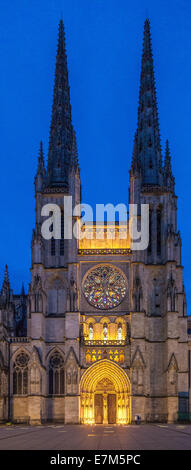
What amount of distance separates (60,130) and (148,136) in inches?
357

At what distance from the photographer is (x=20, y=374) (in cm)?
5669

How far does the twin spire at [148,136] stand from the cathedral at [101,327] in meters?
0.41

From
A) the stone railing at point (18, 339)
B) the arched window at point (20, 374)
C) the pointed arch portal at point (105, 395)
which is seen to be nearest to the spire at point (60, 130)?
the stone railing at point (18, 339)

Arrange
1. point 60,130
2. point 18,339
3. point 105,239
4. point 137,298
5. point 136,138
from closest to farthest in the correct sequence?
point 137,298 → point 18,339 → point 105,239 → point 136,138 → point 60,130

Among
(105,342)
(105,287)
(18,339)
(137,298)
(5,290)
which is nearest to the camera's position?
(137,298)

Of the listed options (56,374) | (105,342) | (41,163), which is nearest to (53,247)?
(41,163)

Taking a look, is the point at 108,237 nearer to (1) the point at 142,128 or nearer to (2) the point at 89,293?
(2) the point at 89,293

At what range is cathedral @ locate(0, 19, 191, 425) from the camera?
54594 mm

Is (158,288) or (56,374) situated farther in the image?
(158,288)

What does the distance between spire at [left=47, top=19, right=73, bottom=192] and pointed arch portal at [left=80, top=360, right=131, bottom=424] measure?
57.2 ft

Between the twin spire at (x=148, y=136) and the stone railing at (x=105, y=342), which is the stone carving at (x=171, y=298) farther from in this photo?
the twin spire at (x=148, y=136)

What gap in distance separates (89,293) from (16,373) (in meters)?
9.51

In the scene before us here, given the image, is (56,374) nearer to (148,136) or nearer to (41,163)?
(41,163)
